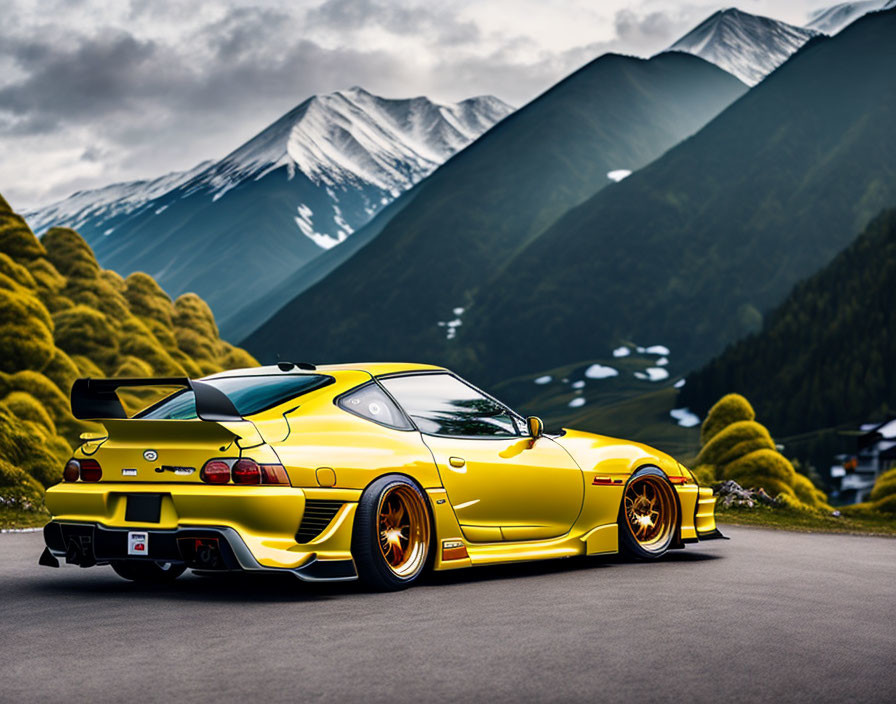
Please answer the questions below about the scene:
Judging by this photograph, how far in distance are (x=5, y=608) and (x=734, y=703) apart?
4.36 metres

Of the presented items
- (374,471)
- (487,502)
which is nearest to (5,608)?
(374,471)

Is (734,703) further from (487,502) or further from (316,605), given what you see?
(487,502)

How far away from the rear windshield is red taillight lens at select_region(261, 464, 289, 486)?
0.55m

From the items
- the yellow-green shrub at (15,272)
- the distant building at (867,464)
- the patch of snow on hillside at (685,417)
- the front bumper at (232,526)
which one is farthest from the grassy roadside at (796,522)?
the patch of snow on hillside at (685,417)

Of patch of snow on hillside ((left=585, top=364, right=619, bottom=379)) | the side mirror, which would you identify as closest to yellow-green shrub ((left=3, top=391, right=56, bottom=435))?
the side mirror

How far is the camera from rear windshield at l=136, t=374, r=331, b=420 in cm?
768

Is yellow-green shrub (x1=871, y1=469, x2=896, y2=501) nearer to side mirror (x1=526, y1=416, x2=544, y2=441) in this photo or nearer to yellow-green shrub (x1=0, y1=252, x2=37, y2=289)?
yellow-green shrub (x1=0, y1=252, x2=37, y2=289)

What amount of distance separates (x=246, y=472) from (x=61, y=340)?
35186 mm

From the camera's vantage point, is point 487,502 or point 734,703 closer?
point 734,703

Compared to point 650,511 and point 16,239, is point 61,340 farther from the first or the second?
point 650,511

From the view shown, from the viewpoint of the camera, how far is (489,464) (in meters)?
8.36

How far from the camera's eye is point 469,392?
8734 mm

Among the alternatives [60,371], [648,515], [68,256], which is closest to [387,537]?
[648,515]

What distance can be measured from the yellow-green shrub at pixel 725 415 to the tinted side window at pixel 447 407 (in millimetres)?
23540
